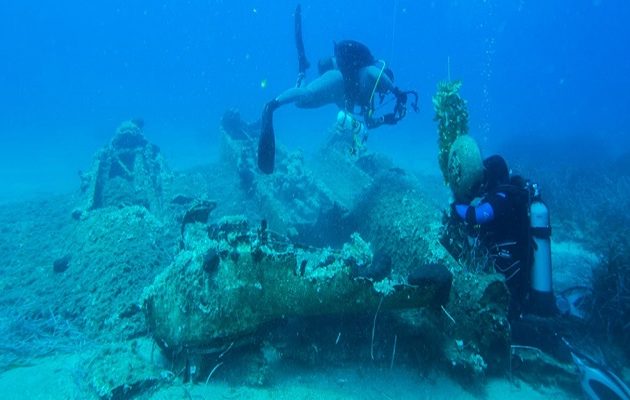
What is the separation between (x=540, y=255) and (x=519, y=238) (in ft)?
0.89

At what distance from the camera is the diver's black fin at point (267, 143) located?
6.64 meters

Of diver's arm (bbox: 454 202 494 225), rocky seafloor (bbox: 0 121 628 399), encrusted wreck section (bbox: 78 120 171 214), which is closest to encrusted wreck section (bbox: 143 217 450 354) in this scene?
rocky seafloor (bbox: 0 121 628 399)

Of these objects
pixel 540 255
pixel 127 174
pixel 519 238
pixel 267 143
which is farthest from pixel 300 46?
pixel 540 255

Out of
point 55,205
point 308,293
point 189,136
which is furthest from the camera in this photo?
point 189,136

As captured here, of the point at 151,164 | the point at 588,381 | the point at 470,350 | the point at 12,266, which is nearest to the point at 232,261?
the point at 470,350

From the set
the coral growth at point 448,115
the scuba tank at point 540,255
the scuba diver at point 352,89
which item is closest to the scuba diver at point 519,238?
the scuba tank at point 540,255

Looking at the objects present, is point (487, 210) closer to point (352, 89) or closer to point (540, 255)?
point (540, 255)

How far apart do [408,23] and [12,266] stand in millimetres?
167310

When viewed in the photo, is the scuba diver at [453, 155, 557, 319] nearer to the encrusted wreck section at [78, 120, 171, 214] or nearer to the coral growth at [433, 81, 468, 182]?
the coral growth at [433, 81, 468, 182]

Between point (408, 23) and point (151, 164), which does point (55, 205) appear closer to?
point (151, 164)

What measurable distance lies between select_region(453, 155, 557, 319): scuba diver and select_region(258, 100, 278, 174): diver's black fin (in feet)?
11.2

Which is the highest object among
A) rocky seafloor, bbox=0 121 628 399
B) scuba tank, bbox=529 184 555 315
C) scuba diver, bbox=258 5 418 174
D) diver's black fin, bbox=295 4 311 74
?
diver's black fin, bbox=295 4 311 74

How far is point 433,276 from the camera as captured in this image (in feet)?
10.6

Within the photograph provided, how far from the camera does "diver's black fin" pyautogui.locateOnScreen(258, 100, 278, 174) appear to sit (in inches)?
261
